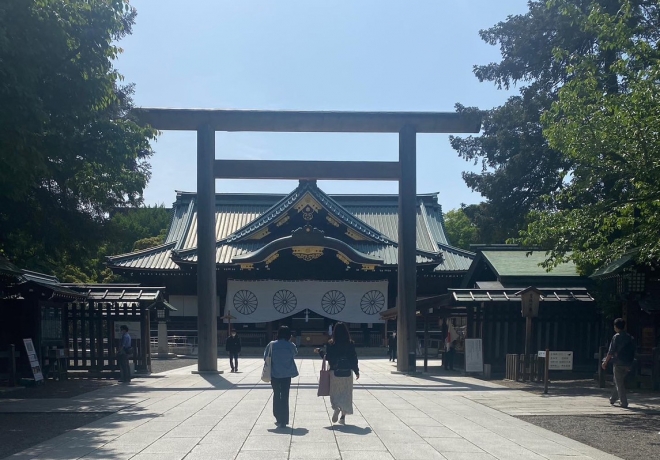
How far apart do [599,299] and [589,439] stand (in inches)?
392

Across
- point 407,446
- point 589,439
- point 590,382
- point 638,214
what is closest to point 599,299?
point 590,382

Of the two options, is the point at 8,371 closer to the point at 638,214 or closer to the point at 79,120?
the point at 79,120

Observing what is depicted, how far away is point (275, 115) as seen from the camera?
65.6ft

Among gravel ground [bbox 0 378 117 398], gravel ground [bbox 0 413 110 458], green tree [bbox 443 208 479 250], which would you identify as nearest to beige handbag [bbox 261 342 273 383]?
gravel ground [bbox 0 413 110 458]

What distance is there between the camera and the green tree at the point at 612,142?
11266 millimetres

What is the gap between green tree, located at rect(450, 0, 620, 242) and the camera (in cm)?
2127

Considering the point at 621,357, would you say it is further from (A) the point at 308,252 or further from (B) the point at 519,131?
(A) the point at 308,252

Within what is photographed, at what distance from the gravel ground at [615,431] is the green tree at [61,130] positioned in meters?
8.88

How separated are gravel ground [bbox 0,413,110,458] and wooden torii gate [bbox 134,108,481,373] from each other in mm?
8338

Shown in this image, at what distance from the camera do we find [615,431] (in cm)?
996

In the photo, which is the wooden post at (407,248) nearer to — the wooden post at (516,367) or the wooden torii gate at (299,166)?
the wooden torii gate at (299,166)

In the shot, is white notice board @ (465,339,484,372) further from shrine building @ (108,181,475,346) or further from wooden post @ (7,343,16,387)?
shrine building @ (108,181,475,346)

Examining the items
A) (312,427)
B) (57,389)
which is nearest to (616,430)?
(312,427)

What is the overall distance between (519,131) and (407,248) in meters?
5.31
